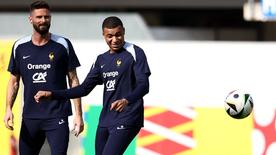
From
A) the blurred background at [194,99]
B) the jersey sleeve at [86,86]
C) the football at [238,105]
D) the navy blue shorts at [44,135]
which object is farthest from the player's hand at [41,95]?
the blurred background at [194,99]

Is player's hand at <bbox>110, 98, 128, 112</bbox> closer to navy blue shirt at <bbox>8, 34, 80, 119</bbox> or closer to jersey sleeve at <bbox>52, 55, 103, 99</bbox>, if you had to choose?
jersey sleeve at <bbox>52, 55, 103, 99</bbox>

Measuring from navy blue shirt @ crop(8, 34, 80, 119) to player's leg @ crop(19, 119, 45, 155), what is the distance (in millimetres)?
65

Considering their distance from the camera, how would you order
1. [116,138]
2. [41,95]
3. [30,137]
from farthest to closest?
[30,137] < [116,138] < [41,95]

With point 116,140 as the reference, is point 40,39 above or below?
above

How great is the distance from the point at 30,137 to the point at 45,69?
22.8 inches

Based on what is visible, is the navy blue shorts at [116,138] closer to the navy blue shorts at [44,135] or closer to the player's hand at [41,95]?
the navy blue shorts at [44,135]

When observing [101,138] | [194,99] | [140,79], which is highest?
[140,79]

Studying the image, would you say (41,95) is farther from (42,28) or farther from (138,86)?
(138,86)

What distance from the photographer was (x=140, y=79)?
7.09m

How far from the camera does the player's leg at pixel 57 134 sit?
7.32 meters

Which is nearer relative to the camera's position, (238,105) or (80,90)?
(80,90)

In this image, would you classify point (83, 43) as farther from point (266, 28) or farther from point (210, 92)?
point (266, 28)

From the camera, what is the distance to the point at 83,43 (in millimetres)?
10273

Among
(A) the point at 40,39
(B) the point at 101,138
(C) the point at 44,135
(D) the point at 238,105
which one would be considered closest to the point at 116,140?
(B) the point at 101,138
